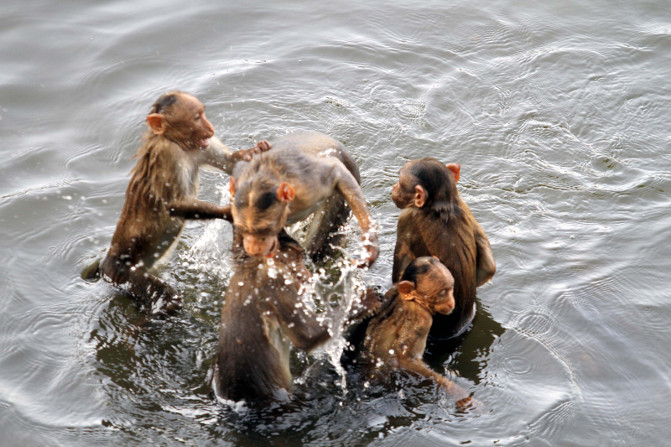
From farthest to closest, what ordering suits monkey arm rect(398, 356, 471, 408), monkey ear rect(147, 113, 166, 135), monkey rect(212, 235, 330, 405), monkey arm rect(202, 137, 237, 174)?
monkey arm rect(202, 137, 237, 174) < monkey ear rect(147, 113, 166, 135) < monkey arm rect(398, 356, 471, 408) < monkey rect(212, 235, 330, 405)

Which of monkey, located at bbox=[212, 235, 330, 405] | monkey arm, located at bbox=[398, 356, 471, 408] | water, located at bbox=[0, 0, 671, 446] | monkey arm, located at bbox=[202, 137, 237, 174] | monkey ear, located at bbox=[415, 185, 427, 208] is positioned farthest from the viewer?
monkey arm, located at bbox=[202, 137, 237, 174]

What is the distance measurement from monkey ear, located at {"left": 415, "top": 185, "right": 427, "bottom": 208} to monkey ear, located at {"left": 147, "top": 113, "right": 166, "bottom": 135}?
7.80ft

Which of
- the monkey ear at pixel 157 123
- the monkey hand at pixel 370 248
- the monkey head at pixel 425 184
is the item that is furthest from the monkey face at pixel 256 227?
the monkey ear at pixel 157 123

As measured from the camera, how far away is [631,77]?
1168 cm

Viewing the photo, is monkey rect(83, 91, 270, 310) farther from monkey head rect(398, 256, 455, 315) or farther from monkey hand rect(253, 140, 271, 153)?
monkey head rect(398, 256, 455, 315)

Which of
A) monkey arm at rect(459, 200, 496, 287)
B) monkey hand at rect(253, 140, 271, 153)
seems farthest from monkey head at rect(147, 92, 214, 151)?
monkey arm at rect(459, 200, 496, 287)

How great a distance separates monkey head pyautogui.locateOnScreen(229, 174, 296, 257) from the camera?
650 centimetres

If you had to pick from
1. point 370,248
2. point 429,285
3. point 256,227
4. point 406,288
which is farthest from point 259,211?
point 429,285

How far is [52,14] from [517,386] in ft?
30.8

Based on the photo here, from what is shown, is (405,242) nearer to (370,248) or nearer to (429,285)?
(370,248)

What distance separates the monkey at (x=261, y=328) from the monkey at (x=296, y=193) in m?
0.25

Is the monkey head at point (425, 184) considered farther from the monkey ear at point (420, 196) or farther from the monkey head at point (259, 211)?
the monkey head at point (259, 211)

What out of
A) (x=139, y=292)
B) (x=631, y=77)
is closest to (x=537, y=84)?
(x=631, y=77)

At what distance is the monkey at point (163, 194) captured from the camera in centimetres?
780
